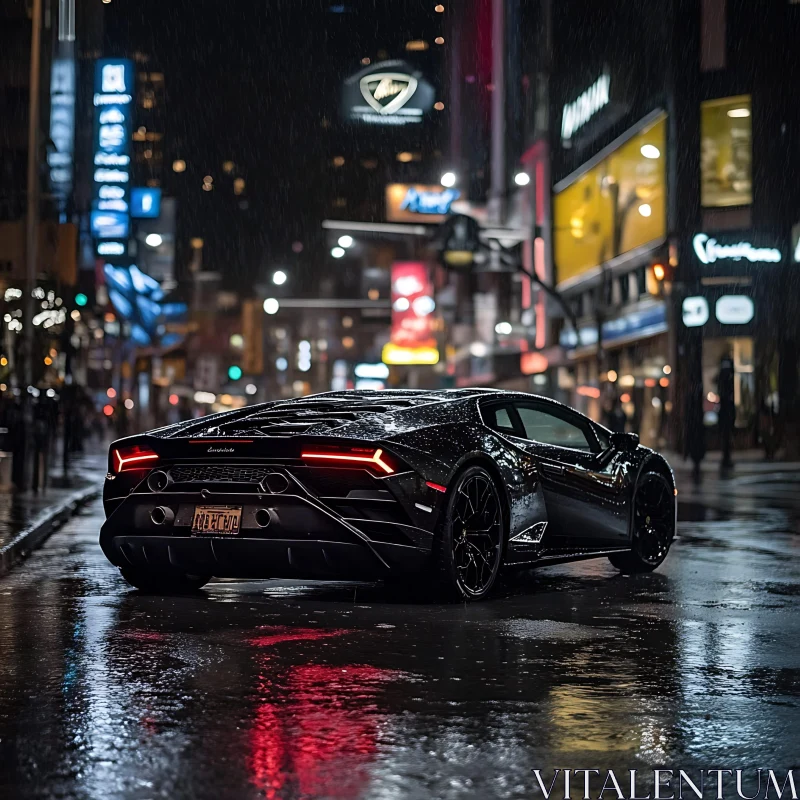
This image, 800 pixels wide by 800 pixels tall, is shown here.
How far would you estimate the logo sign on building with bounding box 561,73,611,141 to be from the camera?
54.8 meters

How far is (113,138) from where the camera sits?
51.6m

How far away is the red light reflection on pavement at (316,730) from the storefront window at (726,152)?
→ 40.2m

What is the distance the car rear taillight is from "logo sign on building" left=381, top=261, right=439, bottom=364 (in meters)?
68.0

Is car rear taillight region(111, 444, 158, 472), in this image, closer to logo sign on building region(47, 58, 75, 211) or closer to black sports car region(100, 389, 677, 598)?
black sports car region(100, 389, 677, 598)

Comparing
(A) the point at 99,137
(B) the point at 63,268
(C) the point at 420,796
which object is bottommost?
(C) the point at 420,796

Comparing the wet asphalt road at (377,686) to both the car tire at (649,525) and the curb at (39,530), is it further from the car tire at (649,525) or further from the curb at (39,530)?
the curb at (39,530)

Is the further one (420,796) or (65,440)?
(65,440)

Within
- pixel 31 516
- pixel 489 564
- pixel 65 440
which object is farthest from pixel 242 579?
pixel 65 440

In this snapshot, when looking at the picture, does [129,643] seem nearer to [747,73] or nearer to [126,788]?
[126,788]

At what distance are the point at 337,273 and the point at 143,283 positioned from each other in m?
103

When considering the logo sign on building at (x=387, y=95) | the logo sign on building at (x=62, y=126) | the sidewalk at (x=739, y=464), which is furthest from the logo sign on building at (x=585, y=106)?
the logo sign on building at (x=62, y=126)

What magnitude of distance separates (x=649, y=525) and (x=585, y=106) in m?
48.7

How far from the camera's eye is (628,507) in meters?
10.8

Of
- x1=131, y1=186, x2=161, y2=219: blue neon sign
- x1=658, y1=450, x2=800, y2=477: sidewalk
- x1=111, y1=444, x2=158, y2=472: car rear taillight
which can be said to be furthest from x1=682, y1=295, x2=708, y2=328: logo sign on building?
x1=111, y1=444, x2=158, y2=472: car rear taillight
